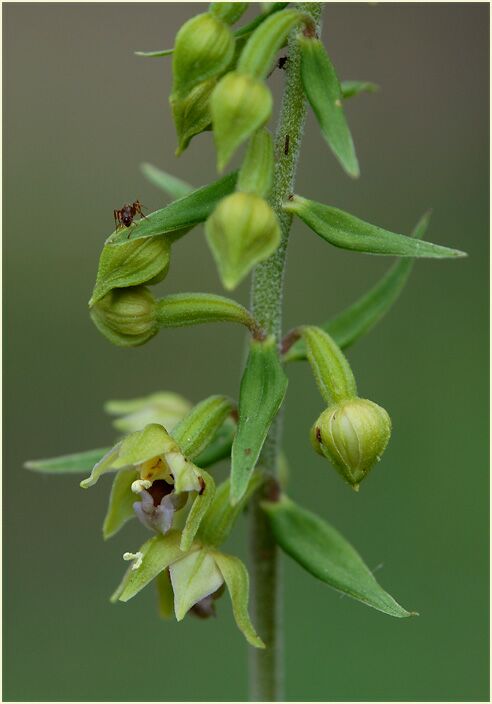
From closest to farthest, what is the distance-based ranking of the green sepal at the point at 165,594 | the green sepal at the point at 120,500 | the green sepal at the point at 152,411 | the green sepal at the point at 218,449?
1. the green sepal at the point at 120,500
2. the green sepal at the point at 165,594
3. the green sepal at the point at 218,449
4. the green sepal at the point at 152,411

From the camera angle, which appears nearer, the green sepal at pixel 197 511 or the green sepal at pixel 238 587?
the green sepal at pixel 197 511

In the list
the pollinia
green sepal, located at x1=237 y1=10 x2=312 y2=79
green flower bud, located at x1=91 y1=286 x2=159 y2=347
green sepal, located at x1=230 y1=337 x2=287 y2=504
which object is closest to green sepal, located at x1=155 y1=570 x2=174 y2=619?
the pollinia

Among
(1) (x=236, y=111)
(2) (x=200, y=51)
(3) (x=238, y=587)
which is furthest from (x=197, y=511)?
(2) (x=200, y=51)

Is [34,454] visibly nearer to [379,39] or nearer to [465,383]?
[465,383]

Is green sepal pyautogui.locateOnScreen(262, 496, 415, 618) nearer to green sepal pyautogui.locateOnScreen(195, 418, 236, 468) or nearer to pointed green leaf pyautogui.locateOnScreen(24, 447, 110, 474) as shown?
green sepal pyautogui.locateOnScreen(195, 418, 236, 468)

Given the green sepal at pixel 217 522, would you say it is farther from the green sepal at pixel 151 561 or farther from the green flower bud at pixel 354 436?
the green flower bud at pixel 354 436

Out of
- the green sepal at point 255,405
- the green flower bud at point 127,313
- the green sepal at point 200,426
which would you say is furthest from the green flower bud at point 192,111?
the green sepal at point 200,426

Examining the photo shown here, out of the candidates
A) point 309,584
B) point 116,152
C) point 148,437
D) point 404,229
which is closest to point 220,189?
point 148,437
